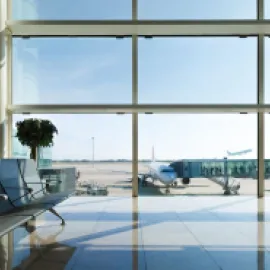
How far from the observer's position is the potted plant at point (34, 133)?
7.52 m

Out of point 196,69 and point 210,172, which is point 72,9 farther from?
point 210,172

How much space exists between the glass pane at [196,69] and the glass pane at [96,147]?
38.0 inches

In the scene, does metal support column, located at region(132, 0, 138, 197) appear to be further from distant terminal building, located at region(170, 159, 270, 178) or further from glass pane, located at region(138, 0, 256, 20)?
distant terminal building, located at region(170, 159, 270, 178)

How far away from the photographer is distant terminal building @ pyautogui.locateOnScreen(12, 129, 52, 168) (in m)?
7.71

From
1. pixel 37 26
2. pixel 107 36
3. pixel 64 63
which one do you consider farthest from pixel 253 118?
pixel 37 26

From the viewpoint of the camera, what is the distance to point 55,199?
4.23 m

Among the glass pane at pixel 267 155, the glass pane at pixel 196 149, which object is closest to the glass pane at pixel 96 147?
the glass pane at pixel 196 149

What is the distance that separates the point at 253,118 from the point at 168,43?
2.45 meters

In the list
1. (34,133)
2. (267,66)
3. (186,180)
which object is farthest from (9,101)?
(267,66)

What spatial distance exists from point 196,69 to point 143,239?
4854 millimetres

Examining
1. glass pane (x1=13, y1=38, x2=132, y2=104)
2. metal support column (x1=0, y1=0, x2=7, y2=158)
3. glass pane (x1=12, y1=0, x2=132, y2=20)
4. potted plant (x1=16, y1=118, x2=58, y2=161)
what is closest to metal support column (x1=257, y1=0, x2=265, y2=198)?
glass pane (x1=13, y1=38, x2=132, y2=104)

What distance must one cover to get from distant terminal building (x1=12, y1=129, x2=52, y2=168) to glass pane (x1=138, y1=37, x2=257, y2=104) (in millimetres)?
2364

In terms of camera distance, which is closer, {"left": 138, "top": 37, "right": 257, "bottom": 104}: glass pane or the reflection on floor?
the reflection on floor

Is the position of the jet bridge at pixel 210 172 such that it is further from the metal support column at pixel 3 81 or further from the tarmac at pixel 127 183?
the metal support column at pixel 3 81
